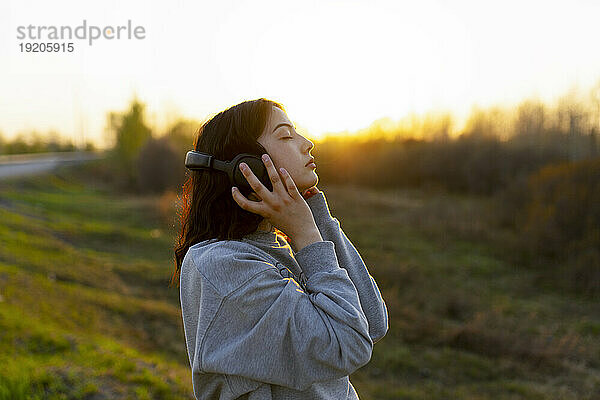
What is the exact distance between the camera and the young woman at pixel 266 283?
3.92ft

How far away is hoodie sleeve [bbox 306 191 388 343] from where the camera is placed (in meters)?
1.44

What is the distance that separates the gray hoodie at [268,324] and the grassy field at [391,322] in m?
2.65

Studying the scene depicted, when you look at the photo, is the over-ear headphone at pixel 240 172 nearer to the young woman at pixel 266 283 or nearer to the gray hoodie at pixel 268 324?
the young woman at pixel 266 283

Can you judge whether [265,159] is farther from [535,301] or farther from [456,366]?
[535,301]

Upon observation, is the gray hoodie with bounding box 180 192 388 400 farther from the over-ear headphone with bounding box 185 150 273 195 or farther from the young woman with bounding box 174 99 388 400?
the over-ear headphone with bounding box 185 150 273 195

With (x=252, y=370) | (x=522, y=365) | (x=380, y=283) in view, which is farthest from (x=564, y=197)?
(x=252, y=370)

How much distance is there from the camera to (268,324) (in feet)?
3.89

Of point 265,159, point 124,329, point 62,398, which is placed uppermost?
point 265,159

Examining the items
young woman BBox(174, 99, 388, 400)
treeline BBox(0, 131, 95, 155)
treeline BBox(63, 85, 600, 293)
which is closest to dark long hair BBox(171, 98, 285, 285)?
young woman BBox(174, 99, 388, 400)

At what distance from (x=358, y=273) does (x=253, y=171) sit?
1.55ft

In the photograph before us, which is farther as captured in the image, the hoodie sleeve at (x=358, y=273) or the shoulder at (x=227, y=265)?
the hoodie sleeve at (x=358, y=273)

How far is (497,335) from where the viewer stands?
7.26 metres

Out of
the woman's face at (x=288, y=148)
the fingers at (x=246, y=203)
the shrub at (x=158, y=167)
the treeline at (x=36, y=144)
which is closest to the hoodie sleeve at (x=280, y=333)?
the fingers at (x=246, y=203)

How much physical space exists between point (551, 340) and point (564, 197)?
17.3 ft
